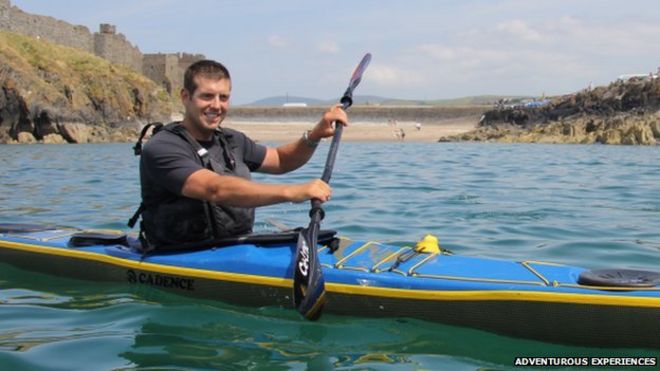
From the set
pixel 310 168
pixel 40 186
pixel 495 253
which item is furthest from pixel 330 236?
pixel 310 168

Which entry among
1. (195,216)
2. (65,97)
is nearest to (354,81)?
(195,216)

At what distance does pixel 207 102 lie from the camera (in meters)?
4.16

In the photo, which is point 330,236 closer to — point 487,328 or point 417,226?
point 487,328

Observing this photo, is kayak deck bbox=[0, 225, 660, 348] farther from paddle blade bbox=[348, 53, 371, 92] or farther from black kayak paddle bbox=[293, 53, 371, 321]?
paddle blade bbox=[348, 53, 371, 92]

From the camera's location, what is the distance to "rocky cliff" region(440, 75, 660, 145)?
26.9 meters

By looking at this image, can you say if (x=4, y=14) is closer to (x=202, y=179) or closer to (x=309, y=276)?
(x=202, y=179)

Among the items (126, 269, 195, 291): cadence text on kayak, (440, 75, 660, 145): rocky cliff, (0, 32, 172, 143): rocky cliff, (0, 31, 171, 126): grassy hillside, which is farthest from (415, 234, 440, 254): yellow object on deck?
(0, 31, 171, 126): grassy hillside

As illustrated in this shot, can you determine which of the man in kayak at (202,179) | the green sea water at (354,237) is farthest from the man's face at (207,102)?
the green sea water at (354,237)

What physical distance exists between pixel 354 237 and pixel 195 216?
282 cm

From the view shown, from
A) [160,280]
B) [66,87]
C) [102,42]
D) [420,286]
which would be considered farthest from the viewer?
[102,42]

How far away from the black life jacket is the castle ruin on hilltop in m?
39.2

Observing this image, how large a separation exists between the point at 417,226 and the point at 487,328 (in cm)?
389

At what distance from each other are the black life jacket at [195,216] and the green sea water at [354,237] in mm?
364

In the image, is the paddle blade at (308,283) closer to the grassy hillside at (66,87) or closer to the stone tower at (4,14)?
the grassy hillside at (66,87)
